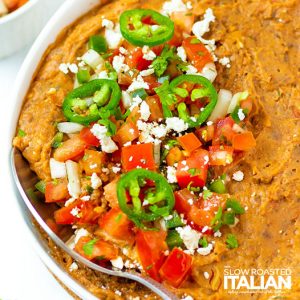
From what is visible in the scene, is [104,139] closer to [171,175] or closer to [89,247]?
[171,175]

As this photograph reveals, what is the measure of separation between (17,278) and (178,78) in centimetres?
145

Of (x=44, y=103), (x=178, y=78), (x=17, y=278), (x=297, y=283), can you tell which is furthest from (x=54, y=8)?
(x=297, y=283)

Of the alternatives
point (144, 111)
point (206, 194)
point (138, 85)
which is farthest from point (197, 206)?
point (138, 85)

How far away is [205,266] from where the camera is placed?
10.2 ft

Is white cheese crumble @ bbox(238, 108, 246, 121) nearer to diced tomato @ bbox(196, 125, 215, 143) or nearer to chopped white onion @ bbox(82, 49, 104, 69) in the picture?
diced tomato @ bbox(196, 125, 215, 143)

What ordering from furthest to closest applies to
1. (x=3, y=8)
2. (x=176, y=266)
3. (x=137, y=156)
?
(x=3, y=8)
(x=137, y=156)
(x=176, y=266)

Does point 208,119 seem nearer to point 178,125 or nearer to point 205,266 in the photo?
point 178,125

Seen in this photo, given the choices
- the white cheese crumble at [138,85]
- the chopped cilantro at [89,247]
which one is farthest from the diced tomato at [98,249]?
the white cheese crumble at [138,85]

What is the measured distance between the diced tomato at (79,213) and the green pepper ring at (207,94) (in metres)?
0.61

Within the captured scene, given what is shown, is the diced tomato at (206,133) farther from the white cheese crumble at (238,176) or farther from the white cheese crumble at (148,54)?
the white cheese crumble at (148,54)

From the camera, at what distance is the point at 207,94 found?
10.7 feet

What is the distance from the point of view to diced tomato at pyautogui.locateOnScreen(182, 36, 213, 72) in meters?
3.36

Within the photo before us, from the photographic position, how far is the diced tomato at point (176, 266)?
3.07 metres

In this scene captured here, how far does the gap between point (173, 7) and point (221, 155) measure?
2.77 feet
